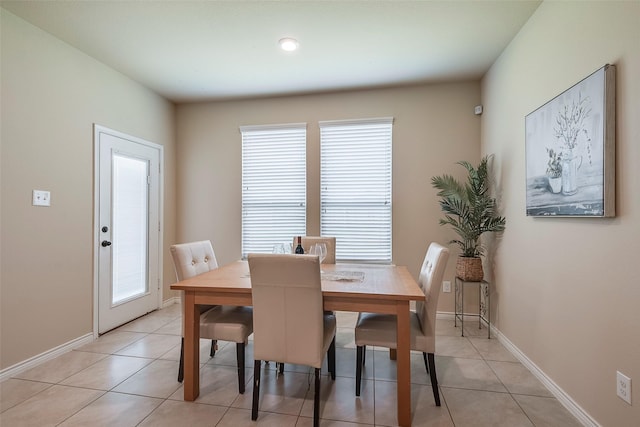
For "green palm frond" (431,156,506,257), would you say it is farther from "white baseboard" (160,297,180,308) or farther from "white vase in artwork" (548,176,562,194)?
"white baseboard" (160,297,180,308)

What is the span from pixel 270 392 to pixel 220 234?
2333 millimetres

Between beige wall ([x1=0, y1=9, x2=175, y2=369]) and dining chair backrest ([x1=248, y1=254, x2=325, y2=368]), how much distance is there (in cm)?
197

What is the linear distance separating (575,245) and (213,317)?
2.40 m

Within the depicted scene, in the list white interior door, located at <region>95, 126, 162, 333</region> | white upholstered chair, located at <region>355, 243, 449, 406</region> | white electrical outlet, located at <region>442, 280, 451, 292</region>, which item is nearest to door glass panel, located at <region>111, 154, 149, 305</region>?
white interior door, located at <region>95, 126, 162, 333</region>

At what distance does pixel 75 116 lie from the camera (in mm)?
2670

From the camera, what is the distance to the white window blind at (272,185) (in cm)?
370

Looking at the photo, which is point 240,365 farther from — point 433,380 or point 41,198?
point 41,198

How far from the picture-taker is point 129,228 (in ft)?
10.7

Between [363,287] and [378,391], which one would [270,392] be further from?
[363,287]

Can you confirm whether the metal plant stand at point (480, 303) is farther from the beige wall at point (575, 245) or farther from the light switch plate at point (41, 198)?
the light switch plate at point (41, 198)

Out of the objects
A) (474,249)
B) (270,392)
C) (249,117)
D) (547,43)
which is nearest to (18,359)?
(270,392)

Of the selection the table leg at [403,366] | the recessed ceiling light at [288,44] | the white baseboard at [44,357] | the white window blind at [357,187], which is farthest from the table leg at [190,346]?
the recessed ceiling light at [288,44]

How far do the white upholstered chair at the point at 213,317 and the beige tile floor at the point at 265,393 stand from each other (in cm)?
23

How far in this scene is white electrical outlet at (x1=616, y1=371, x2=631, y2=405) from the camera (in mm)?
1407
